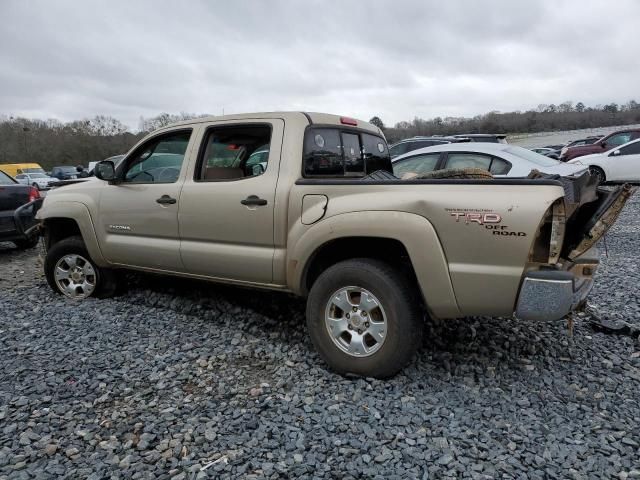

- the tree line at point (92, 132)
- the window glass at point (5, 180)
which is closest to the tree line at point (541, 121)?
the tree line at point (92, 132)

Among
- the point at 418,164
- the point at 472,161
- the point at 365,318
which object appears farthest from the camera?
the point at 418,164

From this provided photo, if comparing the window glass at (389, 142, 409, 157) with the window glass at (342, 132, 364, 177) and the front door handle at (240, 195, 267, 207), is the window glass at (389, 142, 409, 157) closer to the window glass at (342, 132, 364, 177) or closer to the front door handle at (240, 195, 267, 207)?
the window glass at (342, 132, 364, 177)

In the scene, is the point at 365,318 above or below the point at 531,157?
below

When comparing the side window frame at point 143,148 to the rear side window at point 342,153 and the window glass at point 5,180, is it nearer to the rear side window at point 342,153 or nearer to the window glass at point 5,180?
the rear side window at point 342,153

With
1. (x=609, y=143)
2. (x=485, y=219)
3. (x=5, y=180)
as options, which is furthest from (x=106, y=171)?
(x=609, y=143)

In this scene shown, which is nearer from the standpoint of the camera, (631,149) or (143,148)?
(143,148)

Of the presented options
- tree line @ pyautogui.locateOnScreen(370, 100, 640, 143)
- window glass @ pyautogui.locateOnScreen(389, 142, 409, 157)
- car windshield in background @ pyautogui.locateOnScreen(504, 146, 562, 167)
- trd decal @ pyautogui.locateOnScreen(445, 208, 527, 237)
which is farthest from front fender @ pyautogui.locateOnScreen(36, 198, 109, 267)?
tree line @ pyautogui.locateOnScreen(370, 100, 640, 143)

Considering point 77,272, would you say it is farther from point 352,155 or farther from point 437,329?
point 437,329

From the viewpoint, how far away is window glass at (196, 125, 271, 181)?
4.05 meters

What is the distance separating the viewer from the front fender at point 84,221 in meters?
4.71

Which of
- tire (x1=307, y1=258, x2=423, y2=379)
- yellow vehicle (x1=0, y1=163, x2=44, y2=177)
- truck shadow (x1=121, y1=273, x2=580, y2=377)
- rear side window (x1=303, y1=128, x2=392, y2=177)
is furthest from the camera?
yellow vehicle (x1=0, y1=163, x2=44, y2=177)

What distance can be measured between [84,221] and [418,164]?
17.5 ft

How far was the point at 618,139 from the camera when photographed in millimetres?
17844

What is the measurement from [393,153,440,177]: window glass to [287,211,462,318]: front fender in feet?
16.2
